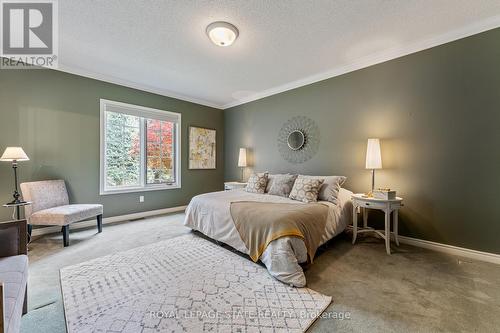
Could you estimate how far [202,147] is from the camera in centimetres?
526

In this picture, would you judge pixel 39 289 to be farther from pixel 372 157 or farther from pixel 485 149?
pixel 485 149

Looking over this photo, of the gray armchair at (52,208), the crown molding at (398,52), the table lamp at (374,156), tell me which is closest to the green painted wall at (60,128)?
the gray armchair at (52,208)

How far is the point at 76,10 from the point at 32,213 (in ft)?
Result: 8.62

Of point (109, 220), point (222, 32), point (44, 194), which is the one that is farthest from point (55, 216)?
point (222, 32)

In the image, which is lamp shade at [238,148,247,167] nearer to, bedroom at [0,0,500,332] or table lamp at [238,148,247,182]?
table lamp at [238,148,247,182]

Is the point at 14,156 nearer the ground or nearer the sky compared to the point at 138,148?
nearer the ground

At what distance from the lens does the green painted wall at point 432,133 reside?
2395mm

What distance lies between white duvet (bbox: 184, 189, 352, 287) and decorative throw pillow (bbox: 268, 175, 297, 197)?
0.42 m

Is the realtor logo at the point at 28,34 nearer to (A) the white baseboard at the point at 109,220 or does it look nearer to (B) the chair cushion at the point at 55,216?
(B) the chair cushion at the point at 55,216

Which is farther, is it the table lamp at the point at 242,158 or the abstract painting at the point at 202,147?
the abstract painting at the point at 202,147

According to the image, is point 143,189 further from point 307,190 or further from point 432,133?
point 432,133

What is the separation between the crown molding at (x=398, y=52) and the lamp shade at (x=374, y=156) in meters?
1.27

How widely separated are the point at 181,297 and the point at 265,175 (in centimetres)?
248

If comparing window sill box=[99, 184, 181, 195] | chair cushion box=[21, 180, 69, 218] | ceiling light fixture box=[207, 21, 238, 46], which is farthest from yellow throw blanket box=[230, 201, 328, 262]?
chair cushion box=[21, 180, 69, 218]
